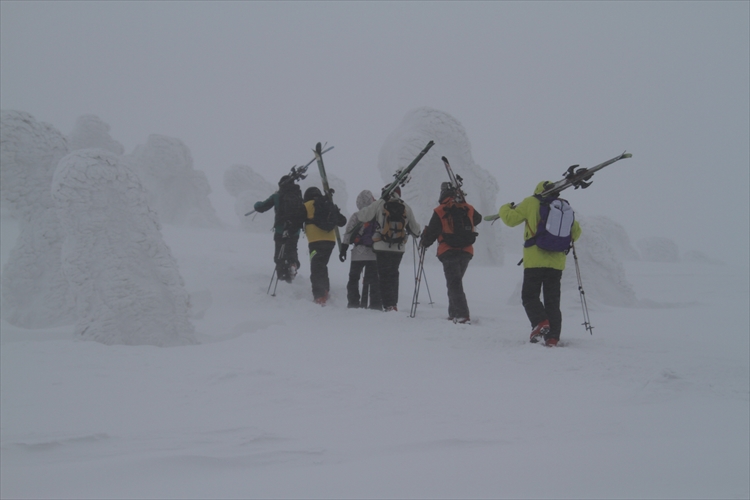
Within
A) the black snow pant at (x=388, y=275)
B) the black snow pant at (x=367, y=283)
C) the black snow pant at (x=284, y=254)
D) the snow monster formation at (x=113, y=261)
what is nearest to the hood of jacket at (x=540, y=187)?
the black snow pant at (x=388, y=275)

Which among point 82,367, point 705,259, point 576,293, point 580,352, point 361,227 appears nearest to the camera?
point 82,367

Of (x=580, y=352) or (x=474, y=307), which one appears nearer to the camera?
(x=580, y=352)

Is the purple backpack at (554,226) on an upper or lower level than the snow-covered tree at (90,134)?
lower

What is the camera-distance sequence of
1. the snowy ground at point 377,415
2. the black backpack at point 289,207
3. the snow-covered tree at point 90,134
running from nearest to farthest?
1. the snowy ground at point 377,415
2. the black backpack at point 289,207
3. the snow-covered tree at point 90,134

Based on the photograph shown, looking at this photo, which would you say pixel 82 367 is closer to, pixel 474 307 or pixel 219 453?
pixel 219 453

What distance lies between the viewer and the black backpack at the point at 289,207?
10.1m

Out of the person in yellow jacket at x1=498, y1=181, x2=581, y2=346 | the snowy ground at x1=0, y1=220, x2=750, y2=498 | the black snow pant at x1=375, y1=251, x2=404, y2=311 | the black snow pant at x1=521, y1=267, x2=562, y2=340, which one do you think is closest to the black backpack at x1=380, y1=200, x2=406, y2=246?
the black snow pant at x1=375, y1=251, x2=404, y2=311

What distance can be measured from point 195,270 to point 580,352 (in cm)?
759

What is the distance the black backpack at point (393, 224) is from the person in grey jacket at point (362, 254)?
0.40 metres

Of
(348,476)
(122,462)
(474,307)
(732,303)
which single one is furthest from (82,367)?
(732,303)

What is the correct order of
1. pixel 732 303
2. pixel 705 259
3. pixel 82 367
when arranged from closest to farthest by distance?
pixel 82 367
pixel 732 303
pixel 705 259

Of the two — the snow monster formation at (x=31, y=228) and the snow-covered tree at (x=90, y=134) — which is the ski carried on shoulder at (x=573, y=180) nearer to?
the snow monster formation at (x=31, y=228)

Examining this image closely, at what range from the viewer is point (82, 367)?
5285 millimetres

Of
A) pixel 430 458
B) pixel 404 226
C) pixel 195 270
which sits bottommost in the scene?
pixel 430 458
